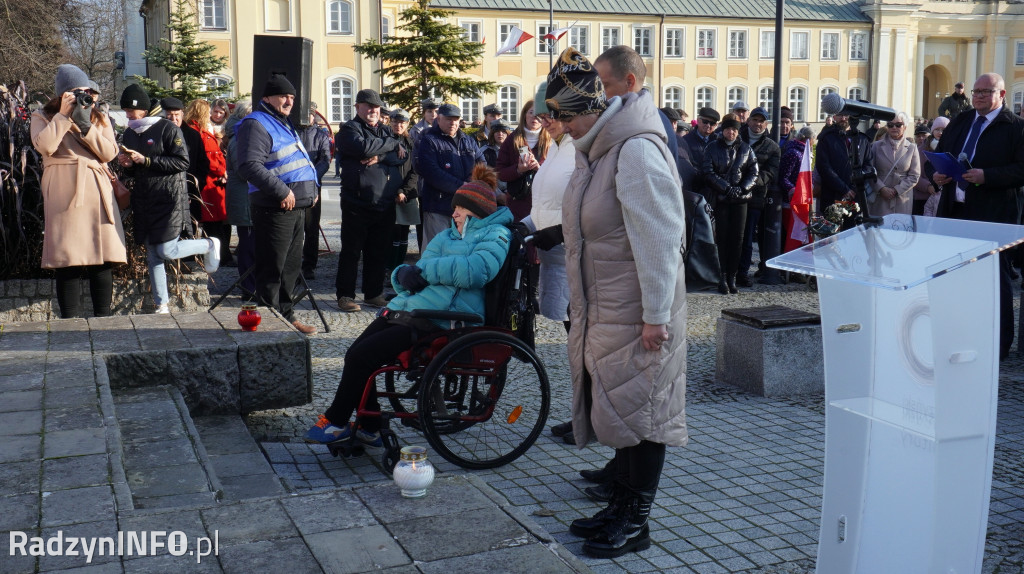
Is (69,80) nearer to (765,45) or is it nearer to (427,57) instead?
(427,57)

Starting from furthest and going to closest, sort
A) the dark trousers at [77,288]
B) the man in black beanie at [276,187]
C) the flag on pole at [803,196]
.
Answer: the flag on pole at [803,196] → the man in black beanie at [276,187] → the dark trousers at [77,288]

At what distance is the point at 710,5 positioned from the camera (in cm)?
5684

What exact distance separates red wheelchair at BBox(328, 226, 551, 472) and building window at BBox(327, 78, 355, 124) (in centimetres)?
4469

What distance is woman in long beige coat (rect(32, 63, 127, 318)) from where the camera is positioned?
22.6 feet

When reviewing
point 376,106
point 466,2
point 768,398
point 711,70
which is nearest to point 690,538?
point 768,398

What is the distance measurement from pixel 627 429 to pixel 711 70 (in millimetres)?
A: 56300

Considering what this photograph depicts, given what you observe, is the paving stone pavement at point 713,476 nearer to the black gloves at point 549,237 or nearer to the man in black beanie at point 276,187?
the man in black beanie at point 276,187

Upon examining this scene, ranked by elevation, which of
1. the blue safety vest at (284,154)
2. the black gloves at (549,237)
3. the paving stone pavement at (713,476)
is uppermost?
the blue safety vest at (284,154)

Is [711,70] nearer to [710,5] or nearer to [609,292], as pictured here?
[710,5]

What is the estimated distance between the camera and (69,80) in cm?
690

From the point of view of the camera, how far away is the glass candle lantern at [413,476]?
3.39m

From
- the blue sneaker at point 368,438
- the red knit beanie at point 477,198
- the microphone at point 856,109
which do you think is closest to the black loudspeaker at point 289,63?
the red knit beanie at point 477,198

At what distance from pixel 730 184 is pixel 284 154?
4.93m

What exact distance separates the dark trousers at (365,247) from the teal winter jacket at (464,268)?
4301 millimetres
